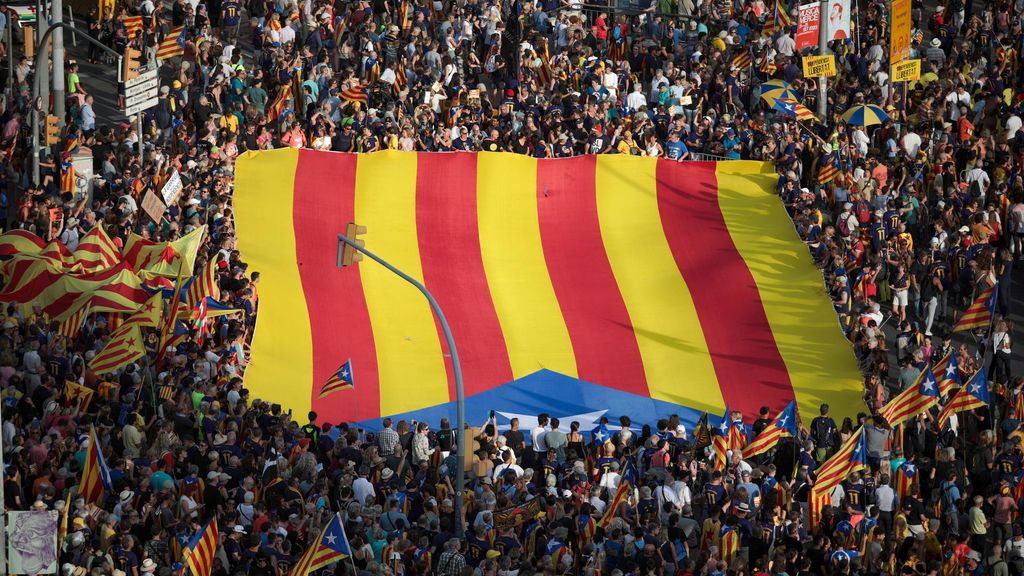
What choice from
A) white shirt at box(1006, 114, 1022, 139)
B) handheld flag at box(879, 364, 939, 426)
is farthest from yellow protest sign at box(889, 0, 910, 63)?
handheld flag at box(879, 364, 939, 426)

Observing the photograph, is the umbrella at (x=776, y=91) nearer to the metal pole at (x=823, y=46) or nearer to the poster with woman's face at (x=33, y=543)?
the metal pole at (x=823, y=46)

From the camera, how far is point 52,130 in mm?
31203

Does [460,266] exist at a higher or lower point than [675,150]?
lower

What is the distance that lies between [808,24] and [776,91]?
2.11m

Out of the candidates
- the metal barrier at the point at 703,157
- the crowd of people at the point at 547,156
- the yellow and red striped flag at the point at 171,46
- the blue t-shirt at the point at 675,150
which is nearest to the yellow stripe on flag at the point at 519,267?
the crowd of people at the point at 547,156

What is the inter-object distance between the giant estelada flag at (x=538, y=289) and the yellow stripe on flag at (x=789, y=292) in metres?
0.04

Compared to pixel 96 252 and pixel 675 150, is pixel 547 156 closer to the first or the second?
pixel 675 150

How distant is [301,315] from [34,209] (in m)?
4.69

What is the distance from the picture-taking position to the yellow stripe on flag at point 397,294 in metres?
28.9

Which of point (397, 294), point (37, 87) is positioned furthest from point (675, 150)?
point (37, 87)

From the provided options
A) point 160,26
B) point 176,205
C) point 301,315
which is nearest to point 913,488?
point 301,315

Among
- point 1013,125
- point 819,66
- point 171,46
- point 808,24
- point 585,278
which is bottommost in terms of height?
point 585,278

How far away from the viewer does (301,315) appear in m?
30.1

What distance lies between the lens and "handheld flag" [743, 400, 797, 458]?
24469mm
